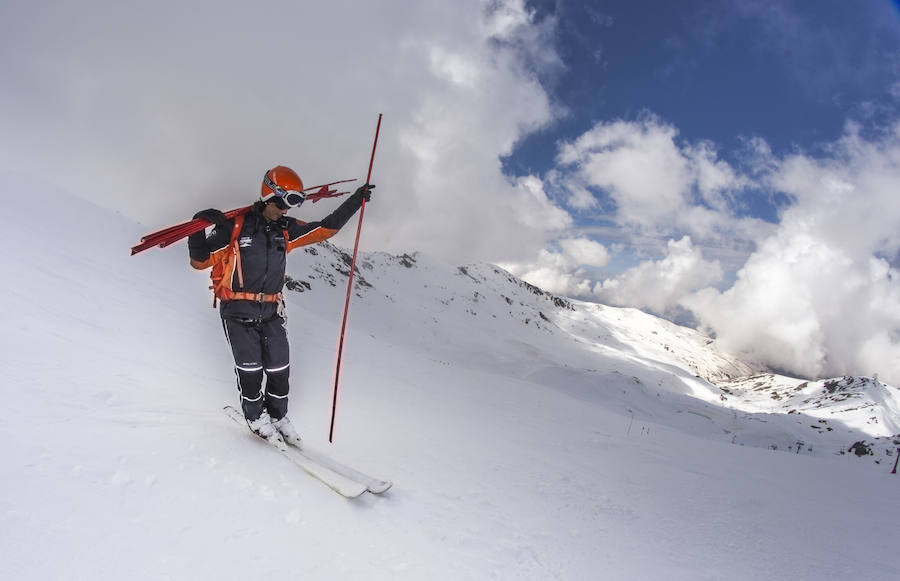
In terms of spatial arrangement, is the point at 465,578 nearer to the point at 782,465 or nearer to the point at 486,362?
the point at 782,465

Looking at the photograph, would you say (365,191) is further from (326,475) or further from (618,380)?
(618,380)

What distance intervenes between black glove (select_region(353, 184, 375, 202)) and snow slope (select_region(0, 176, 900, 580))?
12.3 ft

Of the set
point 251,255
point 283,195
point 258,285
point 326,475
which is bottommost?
point 326,475

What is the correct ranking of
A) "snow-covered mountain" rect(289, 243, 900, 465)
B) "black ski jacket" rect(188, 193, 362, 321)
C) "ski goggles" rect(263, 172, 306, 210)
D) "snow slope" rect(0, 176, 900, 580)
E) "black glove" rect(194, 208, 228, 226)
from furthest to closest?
1. "snow-covered mountain" rect(289, 243, 900, 465)
2. "ski goggles" rect(263, 172, 306, 210)
3. "black ski jacket" rect(188, 193, 362, 321)
4. "black glove" rect(194, 208, 228, 226)
5. "snow slope" rect(0, 176, 900, 580)

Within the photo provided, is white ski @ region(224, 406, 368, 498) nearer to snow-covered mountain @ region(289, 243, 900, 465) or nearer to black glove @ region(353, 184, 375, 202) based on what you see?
black glove @ region(353, 184, 375, 202)

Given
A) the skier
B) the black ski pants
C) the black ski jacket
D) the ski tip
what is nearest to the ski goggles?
the skier

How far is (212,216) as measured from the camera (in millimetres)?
4777

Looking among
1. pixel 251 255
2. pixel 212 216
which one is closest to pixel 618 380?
pixel 251 255

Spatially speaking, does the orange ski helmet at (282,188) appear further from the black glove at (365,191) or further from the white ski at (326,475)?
the white ski at (326,475)

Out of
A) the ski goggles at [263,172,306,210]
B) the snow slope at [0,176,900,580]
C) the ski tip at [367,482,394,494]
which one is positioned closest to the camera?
the snow slope at [0,176,900,580]

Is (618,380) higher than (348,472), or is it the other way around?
(618,380)

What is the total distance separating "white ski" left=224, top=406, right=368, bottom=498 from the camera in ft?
15.0

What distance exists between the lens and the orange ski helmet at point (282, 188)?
17.0 feet

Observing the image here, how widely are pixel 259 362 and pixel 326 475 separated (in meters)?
1.75
